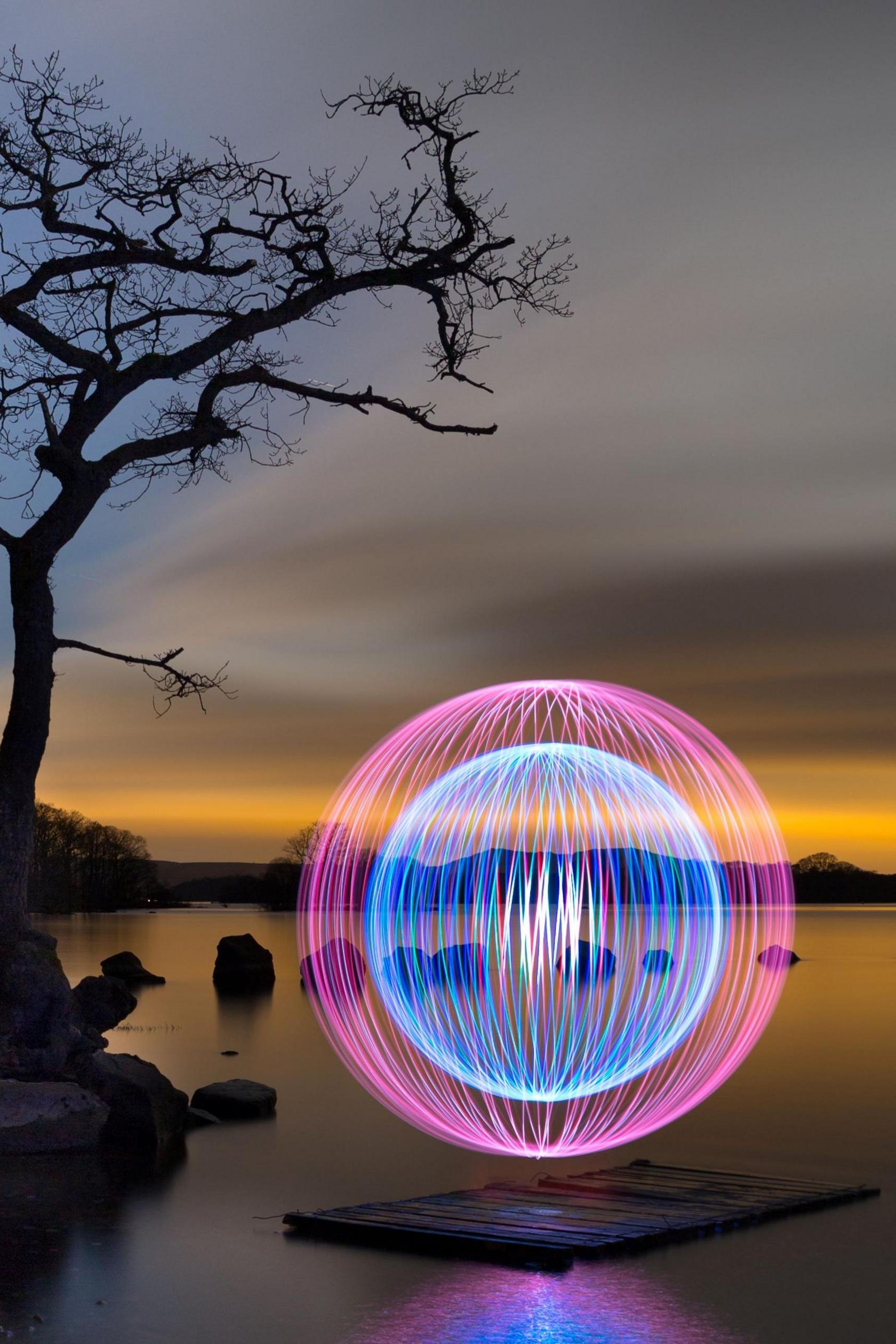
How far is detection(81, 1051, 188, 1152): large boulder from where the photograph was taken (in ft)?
50.2

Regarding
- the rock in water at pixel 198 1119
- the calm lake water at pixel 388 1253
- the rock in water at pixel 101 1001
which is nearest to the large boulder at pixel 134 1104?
the calm lake water at pixel 388 1253

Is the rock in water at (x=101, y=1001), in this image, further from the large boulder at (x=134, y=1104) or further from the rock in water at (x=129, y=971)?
the rock in water at (x=129, y=971)

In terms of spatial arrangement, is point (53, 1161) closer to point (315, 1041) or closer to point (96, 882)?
point (315, 1041)

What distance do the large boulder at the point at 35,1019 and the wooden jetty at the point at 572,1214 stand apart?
458cm

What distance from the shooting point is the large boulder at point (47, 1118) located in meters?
14.6

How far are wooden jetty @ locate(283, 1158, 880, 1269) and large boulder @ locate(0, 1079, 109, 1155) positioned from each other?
12.8ft

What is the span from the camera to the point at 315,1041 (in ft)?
97.5

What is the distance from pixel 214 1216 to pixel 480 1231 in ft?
9.17

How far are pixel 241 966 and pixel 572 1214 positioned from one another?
110 feet

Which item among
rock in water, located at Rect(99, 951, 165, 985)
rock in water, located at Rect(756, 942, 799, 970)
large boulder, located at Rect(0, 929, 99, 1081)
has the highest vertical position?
rock in water, located at Rect(756, 942, 799, 970)

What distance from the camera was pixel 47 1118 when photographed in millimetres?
14773

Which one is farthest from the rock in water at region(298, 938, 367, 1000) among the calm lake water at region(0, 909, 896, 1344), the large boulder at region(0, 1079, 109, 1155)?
the large boulder at region(0, 1079, 109, 1155)

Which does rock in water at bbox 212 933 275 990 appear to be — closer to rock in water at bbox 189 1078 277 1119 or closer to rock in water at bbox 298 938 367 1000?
rock in water at bbox 298 938 367 1000

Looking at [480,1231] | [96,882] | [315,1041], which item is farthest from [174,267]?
[96,882]
